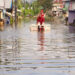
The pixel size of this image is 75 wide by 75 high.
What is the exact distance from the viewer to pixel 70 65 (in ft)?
42.1

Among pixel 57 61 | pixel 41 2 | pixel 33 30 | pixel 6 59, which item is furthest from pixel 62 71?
pixel 41 2

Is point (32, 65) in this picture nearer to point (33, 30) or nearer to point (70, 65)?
point (70, 65)

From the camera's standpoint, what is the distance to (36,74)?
10.8 metres

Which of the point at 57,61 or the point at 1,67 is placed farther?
the point at 57,61

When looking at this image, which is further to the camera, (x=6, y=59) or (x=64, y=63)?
(x=6, y=59)

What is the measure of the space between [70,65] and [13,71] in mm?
2155

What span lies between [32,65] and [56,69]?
3.99 ft

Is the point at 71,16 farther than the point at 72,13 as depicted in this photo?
No

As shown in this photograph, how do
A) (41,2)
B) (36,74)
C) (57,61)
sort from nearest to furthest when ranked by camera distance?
1. (36,74)
2. (57,61)
3. (41,2)

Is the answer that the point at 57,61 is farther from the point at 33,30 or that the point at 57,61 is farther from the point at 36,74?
the point at 33,30

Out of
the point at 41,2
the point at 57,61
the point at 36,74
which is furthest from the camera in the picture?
the point at 41,2

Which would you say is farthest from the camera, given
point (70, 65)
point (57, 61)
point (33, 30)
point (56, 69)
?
point (33, 30)

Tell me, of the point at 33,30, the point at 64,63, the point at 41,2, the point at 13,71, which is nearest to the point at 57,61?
the point at 64,63

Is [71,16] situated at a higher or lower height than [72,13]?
lower
